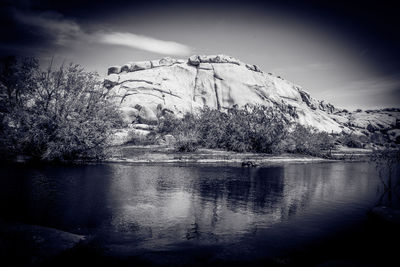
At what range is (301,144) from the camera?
7512 centimetres

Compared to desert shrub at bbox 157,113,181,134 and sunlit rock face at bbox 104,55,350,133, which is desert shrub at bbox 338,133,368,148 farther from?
desert shrub at bbox 157,113,181,134

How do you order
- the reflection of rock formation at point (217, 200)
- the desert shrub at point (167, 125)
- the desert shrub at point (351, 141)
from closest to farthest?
the reflection of rock formation at point (217, 200)
the desert shrub at point (167, 125)
the desert shrub at point (351, 141)

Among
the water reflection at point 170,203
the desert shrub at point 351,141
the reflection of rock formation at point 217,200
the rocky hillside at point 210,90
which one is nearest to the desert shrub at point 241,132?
the reflection of rock formation at point 217,200

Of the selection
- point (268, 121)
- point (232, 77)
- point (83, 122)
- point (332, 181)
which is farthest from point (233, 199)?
point (232, 77)

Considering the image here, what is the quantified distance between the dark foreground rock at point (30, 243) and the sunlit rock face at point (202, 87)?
93.6 metres

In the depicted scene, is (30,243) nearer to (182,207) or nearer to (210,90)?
(182,207)

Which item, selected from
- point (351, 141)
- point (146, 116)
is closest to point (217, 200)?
point (146, 116)

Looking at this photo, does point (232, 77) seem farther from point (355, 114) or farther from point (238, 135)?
point (355, 114)

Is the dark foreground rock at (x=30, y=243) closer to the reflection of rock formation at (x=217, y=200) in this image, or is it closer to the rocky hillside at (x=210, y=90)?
the reflection of rock formation at (x=217, y=200)

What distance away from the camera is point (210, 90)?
138500 mm

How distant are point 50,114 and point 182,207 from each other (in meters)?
29.2

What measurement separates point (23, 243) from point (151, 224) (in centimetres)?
690

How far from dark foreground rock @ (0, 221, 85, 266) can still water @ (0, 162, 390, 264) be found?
197cm

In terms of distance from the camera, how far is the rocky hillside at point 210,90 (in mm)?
114688
